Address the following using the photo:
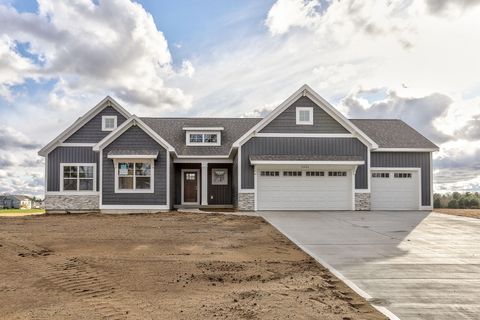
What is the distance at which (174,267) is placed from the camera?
8.15 m

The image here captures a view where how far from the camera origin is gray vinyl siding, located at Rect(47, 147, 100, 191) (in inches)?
935

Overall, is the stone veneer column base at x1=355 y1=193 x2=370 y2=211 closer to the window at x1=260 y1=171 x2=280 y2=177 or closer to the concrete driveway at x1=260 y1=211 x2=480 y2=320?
the window at x1=260 y1=171 x2=280 y2=177

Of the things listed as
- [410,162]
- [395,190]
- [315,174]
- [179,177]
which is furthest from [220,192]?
[410,162]

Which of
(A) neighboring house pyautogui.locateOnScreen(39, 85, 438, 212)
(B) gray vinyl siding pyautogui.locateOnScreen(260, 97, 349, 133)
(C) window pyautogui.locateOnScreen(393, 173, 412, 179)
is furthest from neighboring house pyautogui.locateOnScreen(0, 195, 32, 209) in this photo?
(C) window pyautogui.locateOnScreen(393, 173, 412, 179)

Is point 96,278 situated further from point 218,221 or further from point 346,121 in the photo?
point 346,121

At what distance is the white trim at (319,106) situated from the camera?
876 inches

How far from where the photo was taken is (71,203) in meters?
23.5

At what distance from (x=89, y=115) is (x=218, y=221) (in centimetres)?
1171

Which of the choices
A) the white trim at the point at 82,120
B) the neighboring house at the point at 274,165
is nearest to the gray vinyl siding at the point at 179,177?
the neighboring house at the point at 274,165

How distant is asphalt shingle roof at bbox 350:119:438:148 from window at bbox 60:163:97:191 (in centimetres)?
1626

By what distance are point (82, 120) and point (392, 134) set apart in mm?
18240

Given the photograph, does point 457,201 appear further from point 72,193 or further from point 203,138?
point 72,193

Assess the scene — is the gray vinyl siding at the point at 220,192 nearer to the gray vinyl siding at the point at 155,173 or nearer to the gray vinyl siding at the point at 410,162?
the gray vinyl siding at the point at 155,173

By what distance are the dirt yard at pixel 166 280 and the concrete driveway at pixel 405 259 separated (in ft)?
1.89
